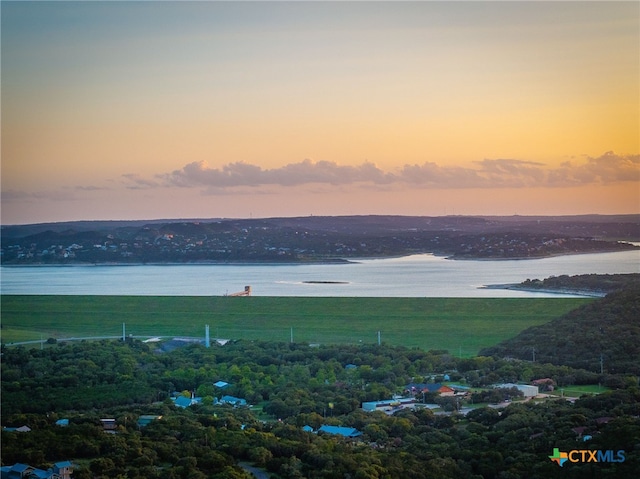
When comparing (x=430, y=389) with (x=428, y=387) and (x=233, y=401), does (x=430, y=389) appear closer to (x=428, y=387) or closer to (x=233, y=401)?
(x=428, y=387)

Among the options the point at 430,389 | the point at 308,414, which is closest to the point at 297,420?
the point at 308,414

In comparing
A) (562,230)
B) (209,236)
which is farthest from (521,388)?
(209,236)

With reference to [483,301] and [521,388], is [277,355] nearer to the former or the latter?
[521,388]

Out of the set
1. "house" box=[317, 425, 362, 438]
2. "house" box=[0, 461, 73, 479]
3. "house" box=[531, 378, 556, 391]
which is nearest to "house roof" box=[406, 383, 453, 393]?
"house" box=[531, 378, 556, 391]

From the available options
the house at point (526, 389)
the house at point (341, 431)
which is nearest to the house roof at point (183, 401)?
the house at point (341, 431)

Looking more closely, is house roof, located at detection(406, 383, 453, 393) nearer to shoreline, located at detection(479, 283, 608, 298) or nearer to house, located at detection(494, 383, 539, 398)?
house, located at detection(494, 383, 539, 398)

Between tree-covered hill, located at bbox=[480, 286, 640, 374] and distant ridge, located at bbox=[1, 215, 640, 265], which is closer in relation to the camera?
tree-covered hill, located at bbox=[480, 286, 640, 374]
